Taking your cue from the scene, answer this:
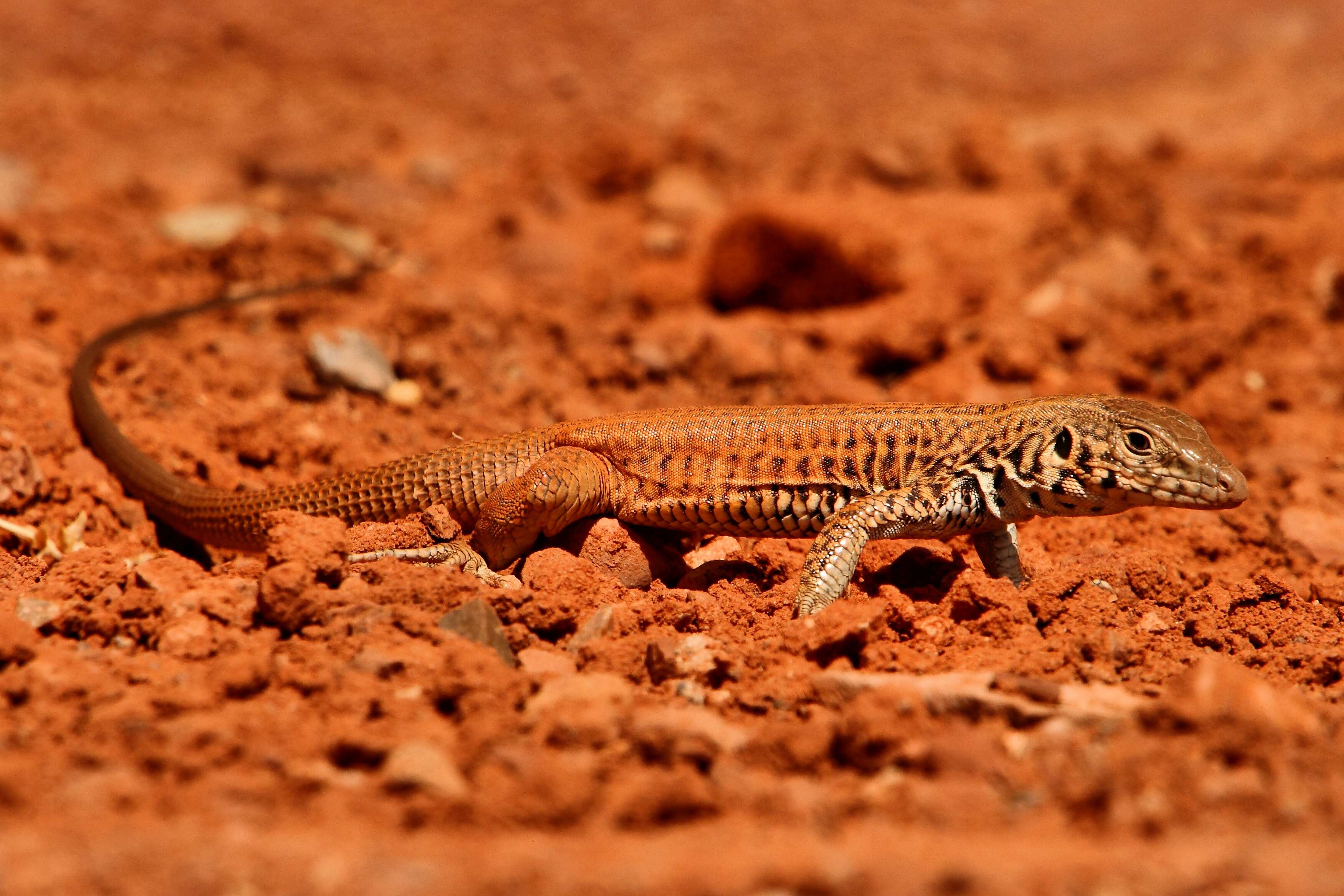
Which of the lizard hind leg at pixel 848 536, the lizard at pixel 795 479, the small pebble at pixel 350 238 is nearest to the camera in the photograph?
the lizard hind leg at pixel 848 536

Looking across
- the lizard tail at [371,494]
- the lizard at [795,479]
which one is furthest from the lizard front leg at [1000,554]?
the lizard tail at [371,494]

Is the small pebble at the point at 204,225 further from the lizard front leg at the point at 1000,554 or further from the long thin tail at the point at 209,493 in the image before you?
the lizard front leg at the point at 1000,554

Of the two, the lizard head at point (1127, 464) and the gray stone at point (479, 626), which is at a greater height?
the lizard head at point (1127, 464)

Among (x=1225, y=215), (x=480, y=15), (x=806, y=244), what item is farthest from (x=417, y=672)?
(x=480, y=15)

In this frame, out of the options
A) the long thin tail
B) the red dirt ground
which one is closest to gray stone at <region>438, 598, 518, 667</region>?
the red dirt ground

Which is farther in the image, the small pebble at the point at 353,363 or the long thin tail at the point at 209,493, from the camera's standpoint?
the small pebble at the point at 353,363

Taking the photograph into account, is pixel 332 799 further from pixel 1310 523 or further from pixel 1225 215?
pixel 1225 215

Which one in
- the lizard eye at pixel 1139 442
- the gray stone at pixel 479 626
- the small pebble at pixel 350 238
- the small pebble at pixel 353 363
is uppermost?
the small pebble at pixel 350 238

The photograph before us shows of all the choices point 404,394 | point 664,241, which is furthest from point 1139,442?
point 664,241
